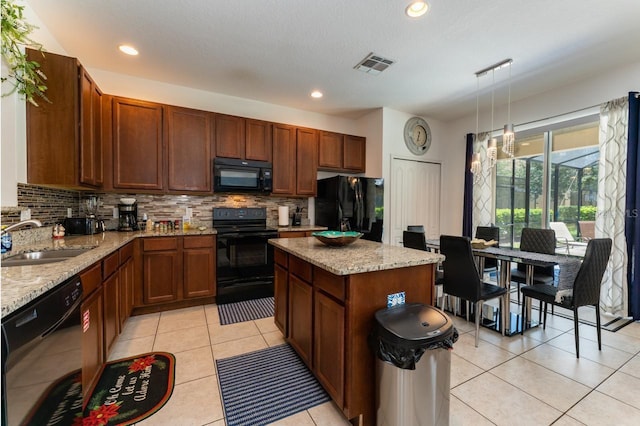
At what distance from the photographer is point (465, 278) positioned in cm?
247

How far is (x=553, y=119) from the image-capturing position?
11.8 feet

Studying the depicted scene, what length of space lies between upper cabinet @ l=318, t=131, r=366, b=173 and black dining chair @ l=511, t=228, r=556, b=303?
255 centimetres

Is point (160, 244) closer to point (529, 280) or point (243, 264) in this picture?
point (243, 264)

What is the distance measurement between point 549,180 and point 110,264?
5.31 meters

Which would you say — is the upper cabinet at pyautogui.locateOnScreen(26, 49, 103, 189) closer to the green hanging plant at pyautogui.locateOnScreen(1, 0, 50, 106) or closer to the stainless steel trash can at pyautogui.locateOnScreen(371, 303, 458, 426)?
the green hanging plant at pyautogui.locateOnScreen(1, 0, 50, 106)

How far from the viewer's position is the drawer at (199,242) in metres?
3.18

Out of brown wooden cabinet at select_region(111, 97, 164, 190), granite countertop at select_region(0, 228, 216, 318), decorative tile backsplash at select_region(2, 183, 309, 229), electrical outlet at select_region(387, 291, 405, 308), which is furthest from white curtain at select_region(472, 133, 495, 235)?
granite countertop at select_region(0, 228, 216, 318)

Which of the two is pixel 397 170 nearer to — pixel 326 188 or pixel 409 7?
pixel 326 188

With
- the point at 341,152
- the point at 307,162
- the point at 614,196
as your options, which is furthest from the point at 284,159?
the point at 614,196

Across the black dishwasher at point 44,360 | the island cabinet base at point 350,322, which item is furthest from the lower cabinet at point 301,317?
the black dishwasher at point 44,360

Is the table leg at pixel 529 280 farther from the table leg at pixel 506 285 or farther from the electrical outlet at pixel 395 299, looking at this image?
the electrical outlet at pixel 395 299

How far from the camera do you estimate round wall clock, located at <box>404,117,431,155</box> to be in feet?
15.0

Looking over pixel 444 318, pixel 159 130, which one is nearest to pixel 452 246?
pixel 444 318

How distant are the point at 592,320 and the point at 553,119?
2.55 m
